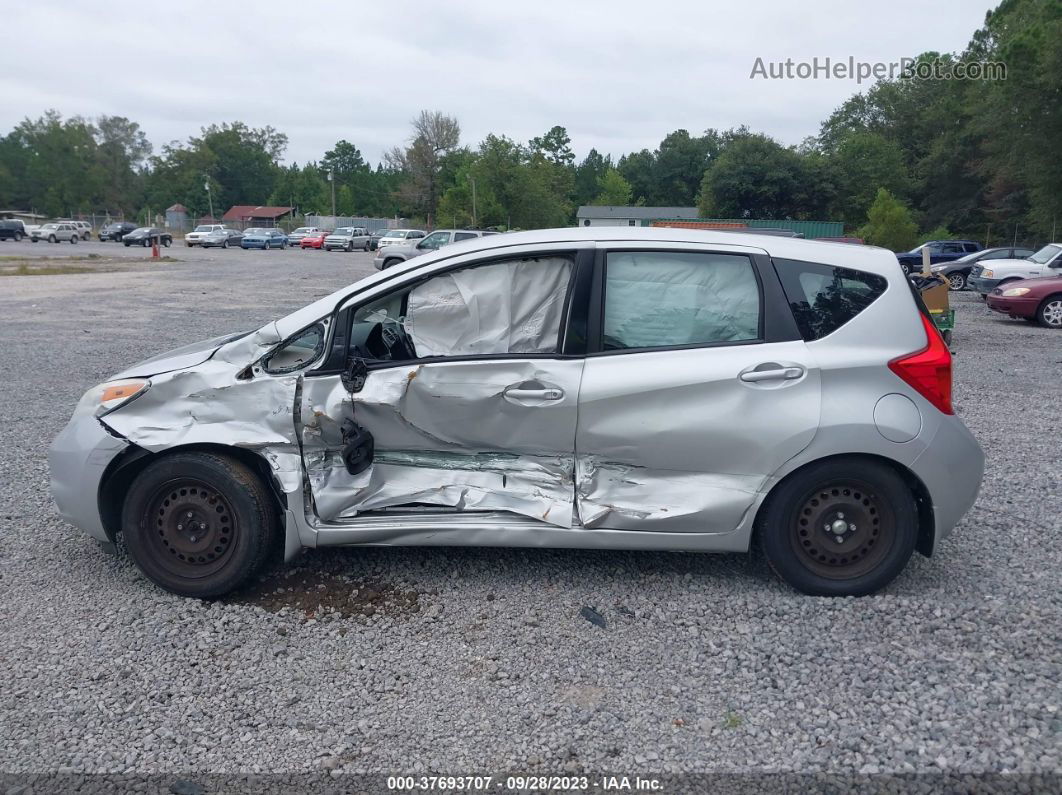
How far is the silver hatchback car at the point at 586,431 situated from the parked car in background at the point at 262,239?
192ft

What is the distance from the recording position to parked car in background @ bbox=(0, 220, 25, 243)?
200 ft

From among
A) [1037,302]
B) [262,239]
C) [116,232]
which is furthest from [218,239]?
[1037,302]

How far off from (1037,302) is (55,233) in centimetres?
6229

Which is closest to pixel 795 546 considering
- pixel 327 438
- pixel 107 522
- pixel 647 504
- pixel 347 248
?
pixel 647 504

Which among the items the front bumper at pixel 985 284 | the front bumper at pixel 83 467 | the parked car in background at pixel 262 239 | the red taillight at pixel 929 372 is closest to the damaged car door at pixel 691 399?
the red taillight at pixel 929 372

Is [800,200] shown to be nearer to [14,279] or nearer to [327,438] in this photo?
[14,279]

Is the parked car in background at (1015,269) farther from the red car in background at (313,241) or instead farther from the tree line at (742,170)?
the red car in background at (313,241)

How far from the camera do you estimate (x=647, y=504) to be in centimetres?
421

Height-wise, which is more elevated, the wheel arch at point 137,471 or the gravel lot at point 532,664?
the wheel arch at point 137,471

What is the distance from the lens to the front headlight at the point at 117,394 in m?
4.30

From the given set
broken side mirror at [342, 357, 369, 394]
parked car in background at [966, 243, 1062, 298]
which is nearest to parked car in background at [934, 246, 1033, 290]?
parked car in background at [966, 243, 1062, 298]

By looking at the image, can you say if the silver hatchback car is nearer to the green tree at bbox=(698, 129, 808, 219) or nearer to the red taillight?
the red taillight

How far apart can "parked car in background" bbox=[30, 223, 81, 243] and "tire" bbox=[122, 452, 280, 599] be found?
65.7m

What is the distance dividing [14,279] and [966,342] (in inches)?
994
